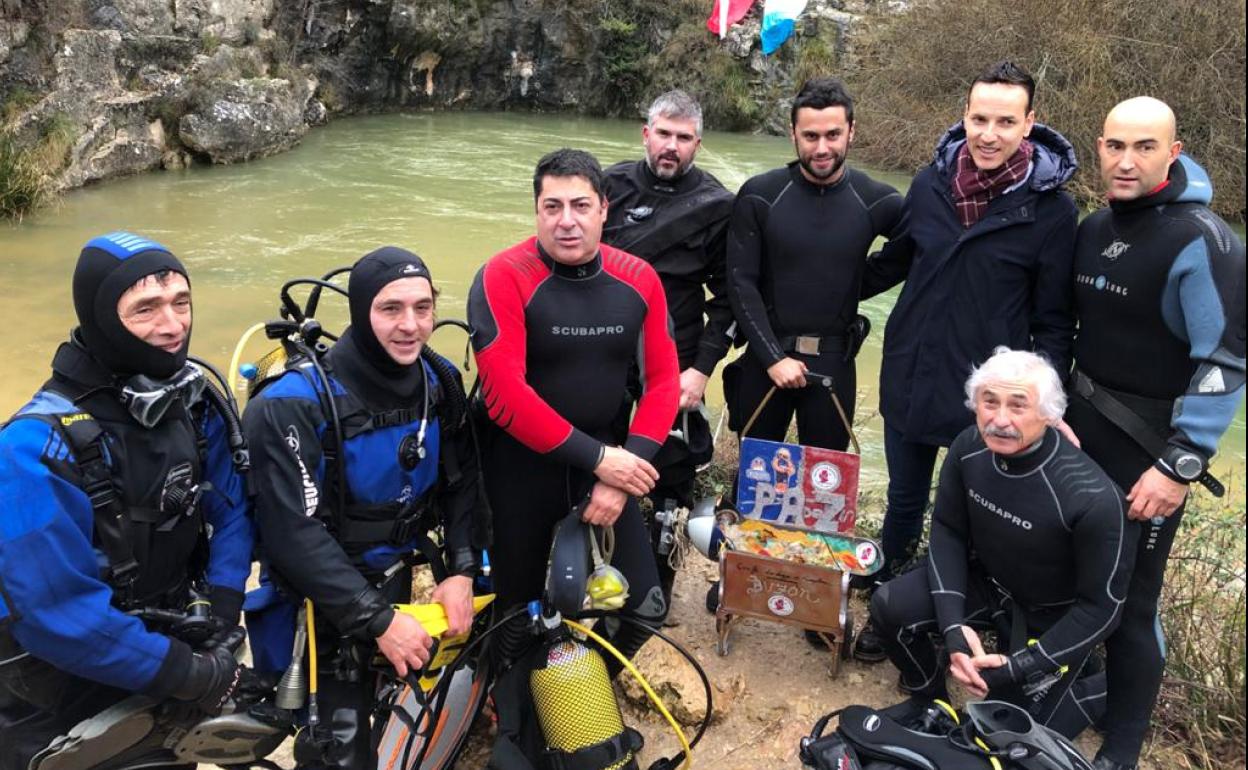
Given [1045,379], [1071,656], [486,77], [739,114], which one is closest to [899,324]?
[1045,379]

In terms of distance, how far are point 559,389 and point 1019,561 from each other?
4.52 feet

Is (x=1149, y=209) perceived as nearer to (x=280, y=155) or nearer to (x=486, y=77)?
(x=280, y=155)

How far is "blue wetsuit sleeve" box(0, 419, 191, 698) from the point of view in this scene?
1808 millimetres

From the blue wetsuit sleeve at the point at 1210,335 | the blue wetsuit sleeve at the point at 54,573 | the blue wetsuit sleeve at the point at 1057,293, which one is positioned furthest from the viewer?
the blue wetsuit sleeve at the point at 1057,293

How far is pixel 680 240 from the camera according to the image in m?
3.37

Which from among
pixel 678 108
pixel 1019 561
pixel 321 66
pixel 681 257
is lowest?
pixel 1019 561

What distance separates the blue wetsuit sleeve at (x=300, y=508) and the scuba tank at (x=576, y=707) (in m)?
0.43

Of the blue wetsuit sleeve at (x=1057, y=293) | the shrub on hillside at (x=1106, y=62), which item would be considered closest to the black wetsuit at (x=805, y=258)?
the blue wetsuit sleeve at (x=1057, y=293)

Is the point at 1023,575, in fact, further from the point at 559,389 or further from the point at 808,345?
the point at 559,389

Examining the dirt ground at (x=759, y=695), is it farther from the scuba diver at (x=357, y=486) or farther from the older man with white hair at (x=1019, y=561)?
the scuba diver at (x=357, y=486)

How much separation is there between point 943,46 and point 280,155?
436 inches

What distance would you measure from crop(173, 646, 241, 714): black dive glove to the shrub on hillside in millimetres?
11910

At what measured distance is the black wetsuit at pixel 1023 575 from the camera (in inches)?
98.8

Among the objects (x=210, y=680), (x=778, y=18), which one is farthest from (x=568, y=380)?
(x=778, y=18)
